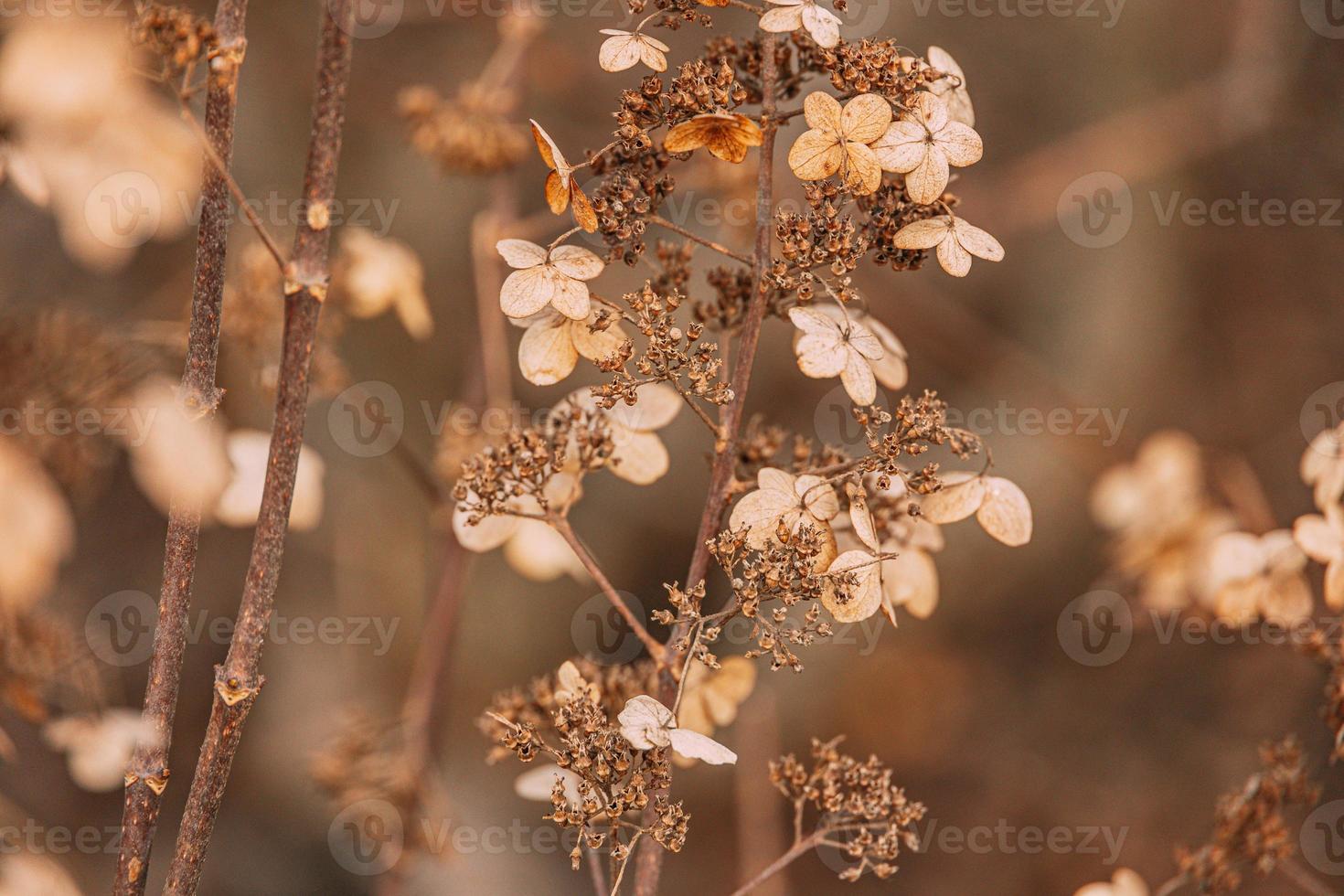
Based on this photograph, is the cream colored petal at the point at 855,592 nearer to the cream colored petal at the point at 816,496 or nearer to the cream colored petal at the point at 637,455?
the cream colored petal at the point at 816,496

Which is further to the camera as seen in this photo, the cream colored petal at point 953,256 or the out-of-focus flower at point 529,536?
the out-of-focus flower at point 529,536

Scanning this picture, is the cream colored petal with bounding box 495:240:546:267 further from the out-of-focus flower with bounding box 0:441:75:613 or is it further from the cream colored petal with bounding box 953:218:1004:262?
the out-of-focus flower with bounding box 0:441:75:613

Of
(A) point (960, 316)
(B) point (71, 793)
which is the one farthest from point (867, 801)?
(B) point (71, 793)

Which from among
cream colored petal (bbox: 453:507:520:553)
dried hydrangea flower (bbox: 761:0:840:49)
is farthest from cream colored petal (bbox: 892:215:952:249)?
cream colored petal (bbox: 453:507:520:553)

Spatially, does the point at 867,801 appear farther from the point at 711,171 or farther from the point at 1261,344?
the point at 1261,344

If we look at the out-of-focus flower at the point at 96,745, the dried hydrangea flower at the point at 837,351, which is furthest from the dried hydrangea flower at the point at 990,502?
the out-of-focus flower at the point at 96,745

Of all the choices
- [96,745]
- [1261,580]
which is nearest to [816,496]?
[1261,580]
